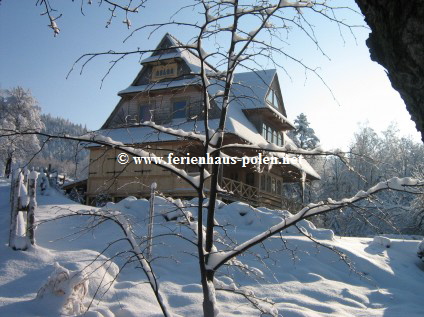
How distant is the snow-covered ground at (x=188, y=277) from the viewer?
6480mm

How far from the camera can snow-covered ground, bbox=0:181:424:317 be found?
6480 mm

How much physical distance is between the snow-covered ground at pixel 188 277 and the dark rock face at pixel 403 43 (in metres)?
2.63

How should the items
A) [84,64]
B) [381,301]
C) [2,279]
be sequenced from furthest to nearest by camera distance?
[381,301] < [2,279] < [84,64]

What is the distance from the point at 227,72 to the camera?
345 centimetres

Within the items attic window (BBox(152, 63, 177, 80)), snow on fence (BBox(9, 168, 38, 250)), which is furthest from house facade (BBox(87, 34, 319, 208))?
snow on fence (BBox(9, 168, 38, 250))

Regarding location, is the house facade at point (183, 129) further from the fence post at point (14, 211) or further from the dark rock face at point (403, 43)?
the dark rock face at point (403, 43)

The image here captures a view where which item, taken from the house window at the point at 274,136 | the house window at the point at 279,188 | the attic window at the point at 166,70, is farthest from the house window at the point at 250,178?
the attic window at the point at 166,70

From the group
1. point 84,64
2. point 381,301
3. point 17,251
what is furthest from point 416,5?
point 381,301

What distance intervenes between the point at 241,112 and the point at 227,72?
21.2 m

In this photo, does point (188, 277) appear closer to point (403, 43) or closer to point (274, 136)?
point (403, 43)

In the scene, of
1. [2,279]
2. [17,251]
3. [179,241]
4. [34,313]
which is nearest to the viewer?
[34,313]

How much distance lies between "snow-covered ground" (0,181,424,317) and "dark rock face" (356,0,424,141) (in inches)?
103

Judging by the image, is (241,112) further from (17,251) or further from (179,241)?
(17,251)

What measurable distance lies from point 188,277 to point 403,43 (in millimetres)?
7762
